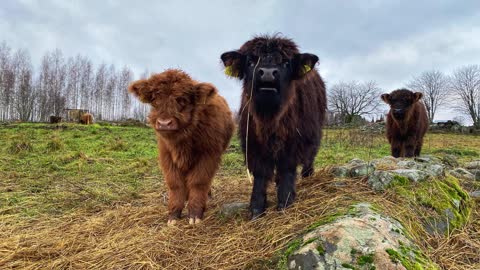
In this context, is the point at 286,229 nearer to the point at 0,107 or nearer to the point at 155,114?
the point at 155,114

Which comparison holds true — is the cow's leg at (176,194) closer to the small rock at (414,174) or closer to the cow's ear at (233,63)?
the cow's ear at (233,63)

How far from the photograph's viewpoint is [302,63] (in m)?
3.97

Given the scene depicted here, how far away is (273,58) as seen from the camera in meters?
3.82

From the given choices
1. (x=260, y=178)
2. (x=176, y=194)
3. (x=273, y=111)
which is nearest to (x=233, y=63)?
(x=273, y=111)

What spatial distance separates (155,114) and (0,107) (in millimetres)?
66867

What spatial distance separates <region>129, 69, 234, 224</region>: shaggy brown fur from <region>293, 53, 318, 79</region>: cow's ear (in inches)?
45.4

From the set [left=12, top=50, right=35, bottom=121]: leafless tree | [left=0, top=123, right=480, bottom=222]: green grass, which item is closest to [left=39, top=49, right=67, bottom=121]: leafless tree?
[left=12, top=50, right=35, bottom=121]: leafless tree

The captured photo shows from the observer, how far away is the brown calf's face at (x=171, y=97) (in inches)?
164

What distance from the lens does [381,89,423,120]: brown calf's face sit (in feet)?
32.9

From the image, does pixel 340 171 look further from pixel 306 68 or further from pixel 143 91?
pixel 143 91

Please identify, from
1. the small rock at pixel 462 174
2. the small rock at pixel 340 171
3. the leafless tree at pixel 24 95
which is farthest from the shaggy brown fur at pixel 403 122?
the leafless tree at pixel 24 95

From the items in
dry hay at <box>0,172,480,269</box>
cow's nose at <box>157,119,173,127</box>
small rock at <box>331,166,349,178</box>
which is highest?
cow's nose at <box>157,119,173,127</box>

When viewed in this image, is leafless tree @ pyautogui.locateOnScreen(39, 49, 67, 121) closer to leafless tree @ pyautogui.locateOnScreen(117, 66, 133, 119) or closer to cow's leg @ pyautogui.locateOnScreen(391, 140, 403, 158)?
leafless tree @ pyautogui.locateOnScreen(117, 66, 133, 119)

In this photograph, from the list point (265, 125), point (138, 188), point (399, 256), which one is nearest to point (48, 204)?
point (138, 188)
